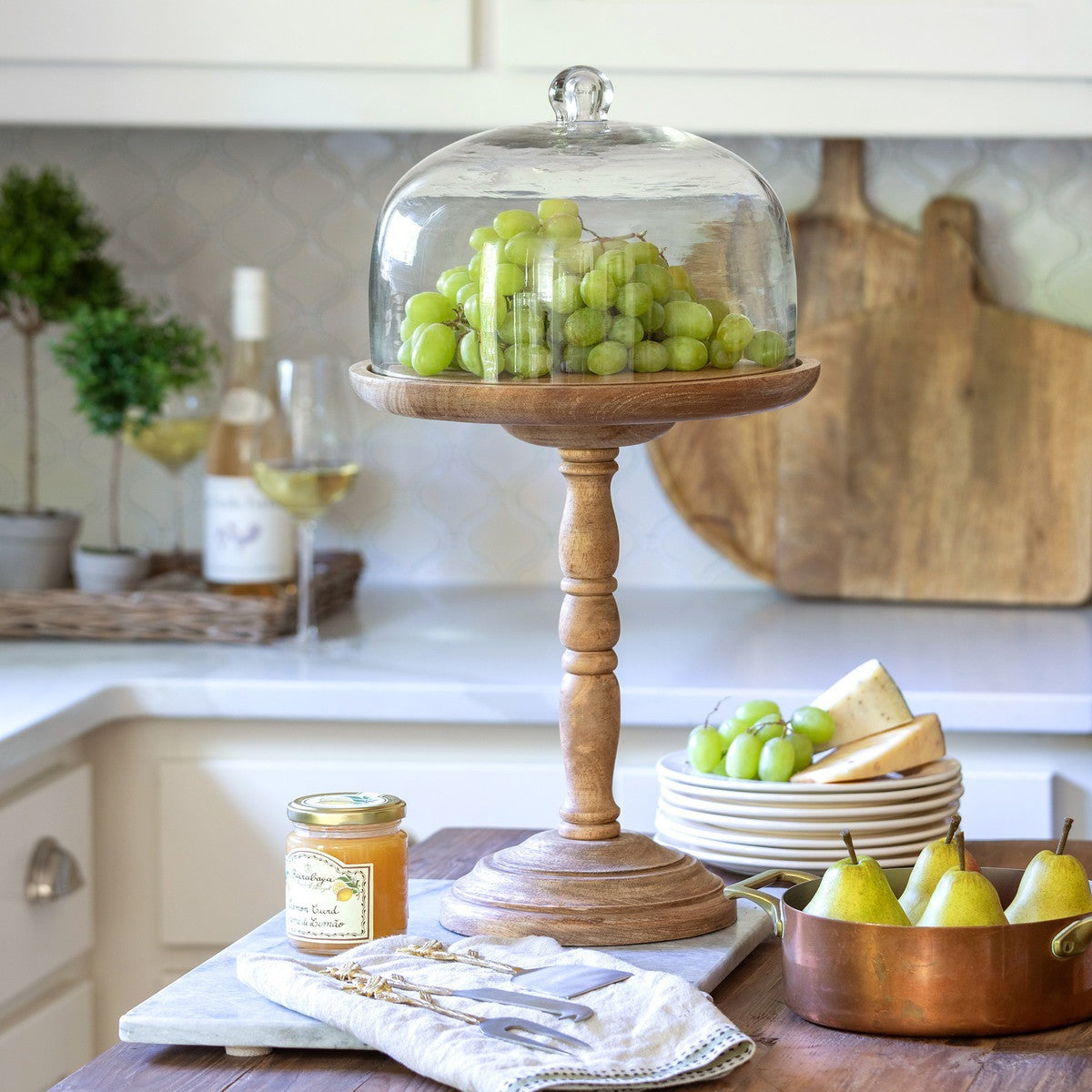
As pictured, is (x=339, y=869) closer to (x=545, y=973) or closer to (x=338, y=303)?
(x=545, y=973)

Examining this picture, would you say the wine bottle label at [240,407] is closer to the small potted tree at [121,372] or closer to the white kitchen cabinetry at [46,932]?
the small potted tree at [121,372]

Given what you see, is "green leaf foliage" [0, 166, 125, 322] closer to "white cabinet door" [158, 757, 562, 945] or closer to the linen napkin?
"white cabinet door" [158, 757, 562, 945]

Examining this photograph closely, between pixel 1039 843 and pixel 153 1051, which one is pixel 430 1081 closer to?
pixel 153 1051

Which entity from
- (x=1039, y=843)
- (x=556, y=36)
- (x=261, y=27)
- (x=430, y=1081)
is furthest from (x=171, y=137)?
(x=430, y=1081)

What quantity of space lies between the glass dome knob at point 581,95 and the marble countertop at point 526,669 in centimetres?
71

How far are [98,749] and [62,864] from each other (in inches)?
6.1

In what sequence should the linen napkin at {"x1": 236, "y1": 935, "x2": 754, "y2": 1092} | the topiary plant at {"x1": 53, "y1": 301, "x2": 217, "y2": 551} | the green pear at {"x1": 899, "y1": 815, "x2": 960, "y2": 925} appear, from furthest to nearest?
the topiary plant at {"x1": 53, "y1": 301, "x2": 217, "y2": 551}
the green pear at {"x1": 899, "y1": 815, "x2": 960, "y2": 925}
the linen napkin at {"x1": 236, "y1": 935, "x2": 754, "y2": 1092}

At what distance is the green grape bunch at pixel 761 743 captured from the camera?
3.58ft

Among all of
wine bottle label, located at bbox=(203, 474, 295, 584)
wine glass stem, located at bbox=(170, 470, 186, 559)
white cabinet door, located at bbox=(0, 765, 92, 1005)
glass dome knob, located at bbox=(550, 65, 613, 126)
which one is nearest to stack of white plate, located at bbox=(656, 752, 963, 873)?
glass dome knob, located at bbox=(550, 65, 613, 126)

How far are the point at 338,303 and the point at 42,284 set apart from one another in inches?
16.9

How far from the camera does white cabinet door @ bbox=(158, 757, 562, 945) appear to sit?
1604mm

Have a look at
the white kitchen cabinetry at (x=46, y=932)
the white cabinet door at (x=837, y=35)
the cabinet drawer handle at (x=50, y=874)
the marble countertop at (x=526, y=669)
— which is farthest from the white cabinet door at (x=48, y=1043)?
the white cabinet door at (x=837, y=35)

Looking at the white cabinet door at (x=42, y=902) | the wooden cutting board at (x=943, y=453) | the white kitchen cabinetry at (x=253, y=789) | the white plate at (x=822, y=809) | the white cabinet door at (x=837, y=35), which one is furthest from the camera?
the wooden cutting board at (x=943, y=453)

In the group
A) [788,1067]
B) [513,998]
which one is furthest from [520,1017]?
[788,1067]
